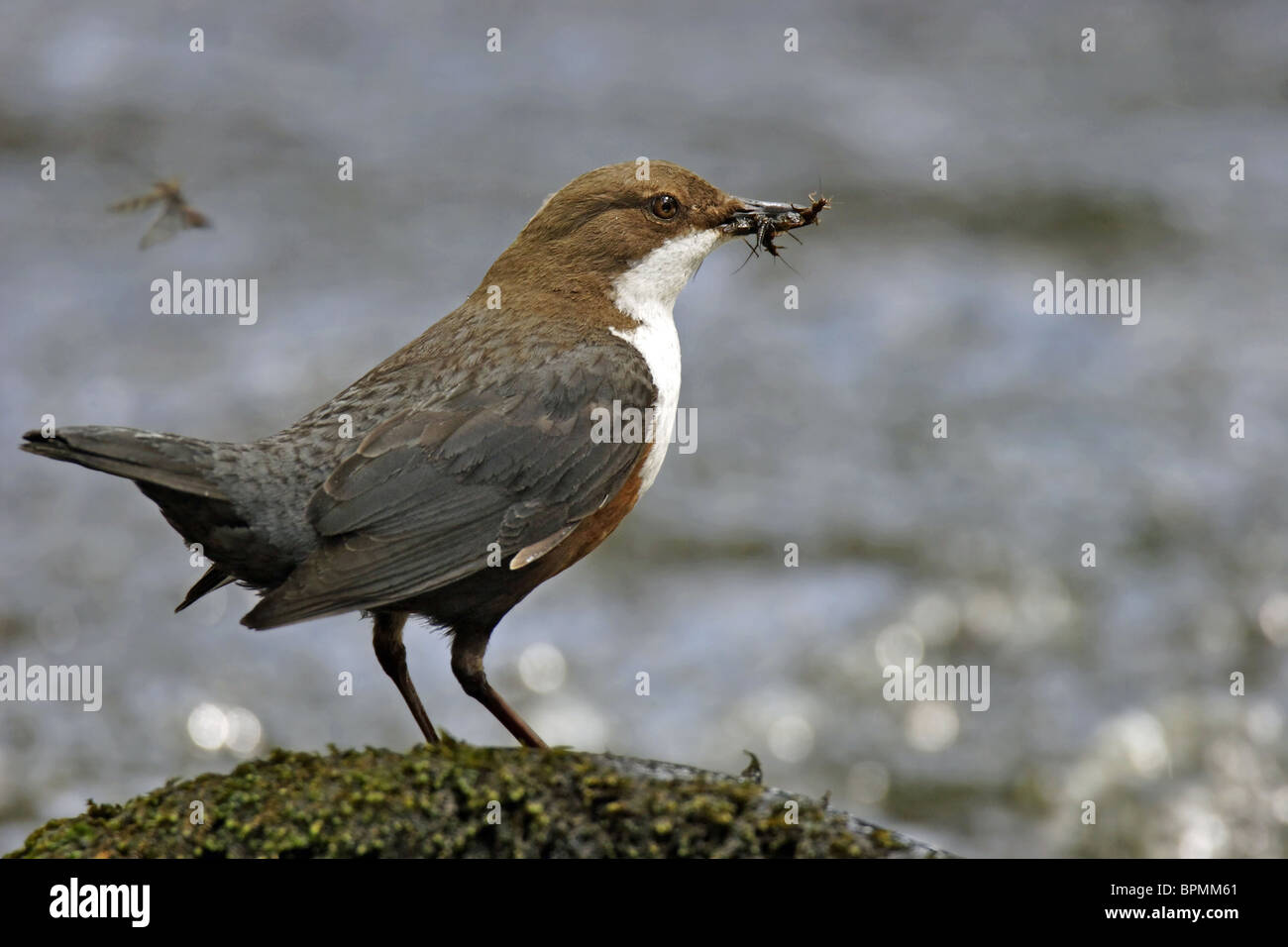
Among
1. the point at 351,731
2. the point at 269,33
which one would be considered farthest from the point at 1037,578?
the point at 269,33

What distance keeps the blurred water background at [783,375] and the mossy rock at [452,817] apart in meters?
4.05

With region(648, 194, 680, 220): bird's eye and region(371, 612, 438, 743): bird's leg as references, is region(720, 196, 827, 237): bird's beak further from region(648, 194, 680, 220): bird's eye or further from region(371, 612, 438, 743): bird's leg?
region(371, 612, 438, 743): bird's leg

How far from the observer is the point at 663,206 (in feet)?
14.7

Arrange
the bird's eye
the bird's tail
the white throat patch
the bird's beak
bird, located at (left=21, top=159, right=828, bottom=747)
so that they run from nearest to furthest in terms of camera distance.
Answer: the bird's tail
bird, located at (left=21, top=159, right=828, bottom=747)
the white throat patch
the bird's eye
the bird's beak

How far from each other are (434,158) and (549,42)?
6.74 ft

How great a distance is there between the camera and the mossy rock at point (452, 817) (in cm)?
328

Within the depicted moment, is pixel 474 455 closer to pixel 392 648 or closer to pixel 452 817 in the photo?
pixel 392 648

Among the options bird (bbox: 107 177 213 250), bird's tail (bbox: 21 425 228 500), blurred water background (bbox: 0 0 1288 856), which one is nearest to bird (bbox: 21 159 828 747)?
bird's tail (bbox: 21 425 228 500)

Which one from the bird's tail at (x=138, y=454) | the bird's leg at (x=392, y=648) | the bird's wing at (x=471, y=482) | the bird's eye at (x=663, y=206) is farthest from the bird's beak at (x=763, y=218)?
the bird's tail at (x=138, y=454)

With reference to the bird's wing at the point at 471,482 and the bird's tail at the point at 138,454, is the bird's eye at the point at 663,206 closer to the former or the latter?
the bird's wing at the point at 471,482

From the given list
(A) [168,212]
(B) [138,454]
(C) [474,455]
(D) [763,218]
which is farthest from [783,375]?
(B) [138,454]

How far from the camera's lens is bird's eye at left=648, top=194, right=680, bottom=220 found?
14.7 feet

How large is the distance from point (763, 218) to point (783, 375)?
5305 millimetres

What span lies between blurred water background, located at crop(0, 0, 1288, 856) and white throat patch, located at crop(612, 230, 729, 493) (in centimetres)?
377
